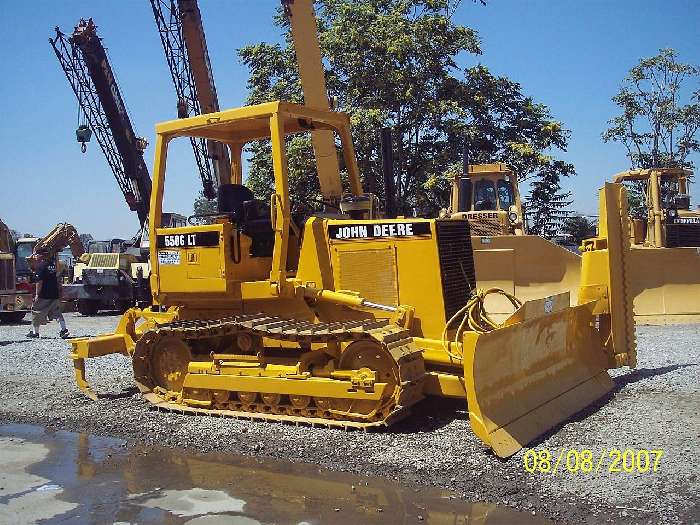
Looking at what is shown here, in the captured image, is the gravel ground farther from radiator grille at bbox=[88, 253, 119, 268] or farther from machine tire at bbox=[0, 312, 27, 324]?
machine tire at bbox=[0, 312, 27, 324]

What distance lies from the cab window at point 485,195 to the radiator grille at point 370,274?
9.74 m

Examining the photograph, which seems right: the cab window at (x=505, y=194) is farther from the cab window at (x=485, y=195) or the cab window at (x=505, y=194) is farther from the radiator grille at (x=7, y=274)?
the radiator grille at (x=7, y=274)

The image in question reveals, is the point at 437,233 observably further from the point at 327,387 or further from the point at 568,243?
the point at 568,243

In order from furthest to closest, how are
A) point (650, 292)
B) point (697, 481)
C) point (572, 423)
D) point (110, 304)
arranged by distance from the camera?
point (110, 304) < point (650, 292) < point (572, 423) < point (697, 481)

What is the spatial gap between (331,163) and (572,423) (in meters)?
4.17

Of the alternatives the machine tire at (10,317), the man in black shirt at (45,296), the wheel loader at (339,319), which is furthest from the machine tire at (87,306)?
the wheel loader at (339,319)

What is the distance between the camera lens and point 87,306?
21094 millimetres

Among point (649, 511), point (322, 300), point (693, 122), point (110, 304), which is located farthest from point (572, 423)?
point (693, 122)

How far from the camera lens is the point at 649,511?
169 inches

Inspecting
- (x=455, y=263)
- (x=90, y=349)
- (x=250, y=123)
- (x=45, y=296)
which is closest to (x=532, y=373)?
(x=455, y=263)

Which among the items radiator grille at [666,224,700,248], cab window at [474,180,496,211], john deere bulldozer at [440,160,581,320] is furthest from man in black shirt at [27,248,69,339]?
radiator grille at [666,224,700,248]

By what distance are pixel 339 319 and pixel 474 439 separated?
74.1 inches

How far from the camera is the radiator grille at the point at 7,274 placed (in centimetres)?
2048
